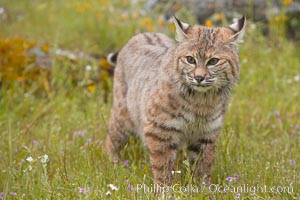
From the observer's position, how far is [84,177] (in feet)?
13.9

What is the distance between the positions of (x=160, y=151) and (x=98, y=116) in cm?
155

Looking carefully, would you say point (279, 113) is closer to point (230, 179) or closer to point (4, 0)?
point (230, 179)

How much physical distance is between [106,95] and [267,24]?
288 centimetres

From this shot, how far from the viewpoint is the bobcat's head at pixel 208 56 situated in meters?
4.24

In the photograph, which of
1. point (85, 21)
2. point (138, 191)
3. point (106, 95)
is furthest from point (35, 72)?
point (138, 191)

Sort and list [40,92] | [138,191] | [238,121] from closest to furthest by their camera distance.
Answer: [138,191], [238,121], [40,92]

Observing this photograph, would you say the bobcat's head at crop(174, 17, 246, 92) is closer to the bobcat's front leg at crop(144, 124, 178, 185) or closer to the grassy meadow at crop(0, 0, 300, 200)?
the bobcat's front leg at crop(144, 124, 178, 185)

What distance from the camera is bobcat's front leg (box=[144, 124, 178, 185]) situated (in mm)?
4520

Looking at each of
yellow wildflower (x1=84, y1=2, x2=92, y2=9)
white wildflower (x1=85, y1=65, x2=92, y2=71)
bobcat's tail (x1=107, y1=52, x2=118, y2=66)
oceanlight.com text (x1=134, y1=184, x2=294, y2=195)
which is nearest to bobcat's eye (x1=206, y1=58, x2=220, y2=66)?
oceanlight.com text (x1=134, y1=184, x2=294, y2=195)

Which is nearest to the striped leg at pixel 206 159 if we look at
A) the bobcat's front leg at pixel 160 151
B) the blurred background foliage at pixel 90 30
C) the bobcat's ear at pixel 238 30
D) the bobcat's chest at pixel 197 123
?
the bobcat's chest at pixel 197 123

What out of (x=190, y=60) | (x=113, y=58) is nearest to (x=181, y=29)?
(x=190, y=60)

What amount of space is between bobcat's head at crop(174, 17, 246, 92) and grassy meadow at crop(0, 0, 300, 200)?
0.63 metres

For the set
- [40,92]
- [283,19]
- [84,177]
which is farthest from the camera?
[283,19]

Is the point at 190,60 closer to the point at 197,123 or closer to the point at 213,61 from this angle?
the point at 213,61
